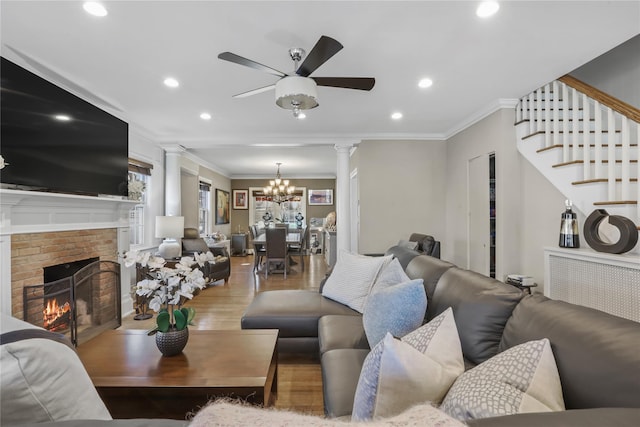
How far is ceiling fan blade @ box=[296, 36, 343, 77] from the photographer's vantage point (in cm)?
190

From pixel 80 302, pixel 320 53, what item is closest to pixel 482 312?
pixel 320 53

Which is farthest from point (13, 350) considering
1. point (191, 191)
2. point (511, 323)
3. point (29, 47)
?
point (191, 191)

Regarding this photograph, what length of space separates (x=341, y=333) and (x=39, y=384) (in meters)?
1.64

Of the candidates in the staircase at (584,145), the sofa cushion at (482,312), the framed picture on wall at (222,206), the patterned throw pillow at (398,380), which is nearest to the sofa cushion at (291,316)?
the sofa cushion at (482,312)

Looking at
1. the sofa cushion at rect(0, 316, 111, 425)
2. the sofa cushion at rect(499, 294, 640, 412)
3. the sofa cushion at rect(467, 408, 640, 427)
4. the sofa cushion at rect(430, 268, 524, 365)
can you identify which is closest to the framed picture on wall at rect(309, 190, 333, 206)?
the sofa cushion at rect(430, 268, 524, 365)

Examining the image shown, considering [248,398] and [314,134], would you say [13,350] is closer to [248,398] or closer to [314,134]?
[248,398]

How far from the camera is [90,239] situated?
336 cm

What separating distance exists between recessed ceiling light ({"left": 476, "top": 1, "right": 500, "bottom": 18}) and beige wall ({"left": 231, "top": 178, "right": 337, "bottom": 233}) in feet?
26.5

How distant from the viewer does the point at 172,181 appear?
17.7 feet

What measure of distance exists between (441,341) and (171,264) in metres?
4.39

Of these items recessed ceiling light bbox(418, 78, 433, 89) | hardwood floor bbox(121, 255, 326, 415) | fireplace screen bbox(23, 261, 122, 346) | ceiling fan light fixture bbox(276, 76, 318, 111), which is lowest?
hardwood floor bbox(121, 255, 326, 415)

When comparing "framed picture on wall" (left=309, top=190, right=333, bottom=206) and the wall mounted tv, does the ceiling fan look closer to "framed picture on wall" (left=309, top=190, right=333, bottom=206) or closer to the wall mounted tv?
the wall mounted tv

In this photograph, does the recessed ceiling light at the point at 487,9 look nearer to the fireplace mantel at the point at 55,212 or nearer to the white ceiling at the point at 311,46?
the white ceiling at the point at 311,46

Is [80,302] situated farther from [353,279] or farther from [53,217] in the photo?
[353,279]
